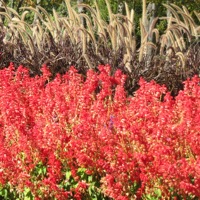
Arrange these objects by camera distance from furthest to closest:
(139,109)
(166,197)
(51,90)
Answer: (51,90) → (139,109) → (166,197)

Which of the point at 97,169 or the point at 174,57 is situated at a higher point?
the point at 97,169

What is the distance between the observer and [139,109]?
4.91 meters

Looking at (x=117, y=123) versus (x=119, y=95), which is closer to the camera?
(x=117, y=123)

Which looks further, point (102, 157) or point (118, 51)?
point (118, 51)

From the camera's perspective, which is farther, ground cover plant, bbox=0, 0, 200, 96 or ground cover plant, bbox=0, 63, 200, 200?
ground cover plant, bbox=0, 0, 200, 96

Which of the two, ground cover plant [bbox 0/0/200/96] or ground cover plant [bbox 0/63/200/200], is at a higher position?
ground cover plant [bbox 0/63/200/200]

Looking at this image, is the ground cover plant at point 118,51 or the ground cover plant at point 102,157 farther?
the ground cover plant at point 118,51

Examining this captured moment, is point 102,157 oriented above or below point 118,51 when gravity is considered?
above

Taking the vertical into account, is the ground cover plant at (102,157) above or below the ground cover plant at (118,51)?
above

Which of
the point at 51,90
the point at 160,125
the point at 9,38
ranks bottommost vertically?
the point at 9,38

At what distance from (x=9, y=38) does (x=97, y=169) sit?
556cm

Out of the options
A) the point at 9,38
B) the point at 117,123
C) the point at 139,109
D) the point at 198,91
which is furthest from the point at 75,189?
the point at 9,38

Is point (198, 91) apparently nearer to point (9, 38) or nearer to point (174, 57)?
point (174, 57)

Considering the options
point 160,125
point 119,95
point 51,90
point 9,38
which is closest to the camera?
point 160,125
